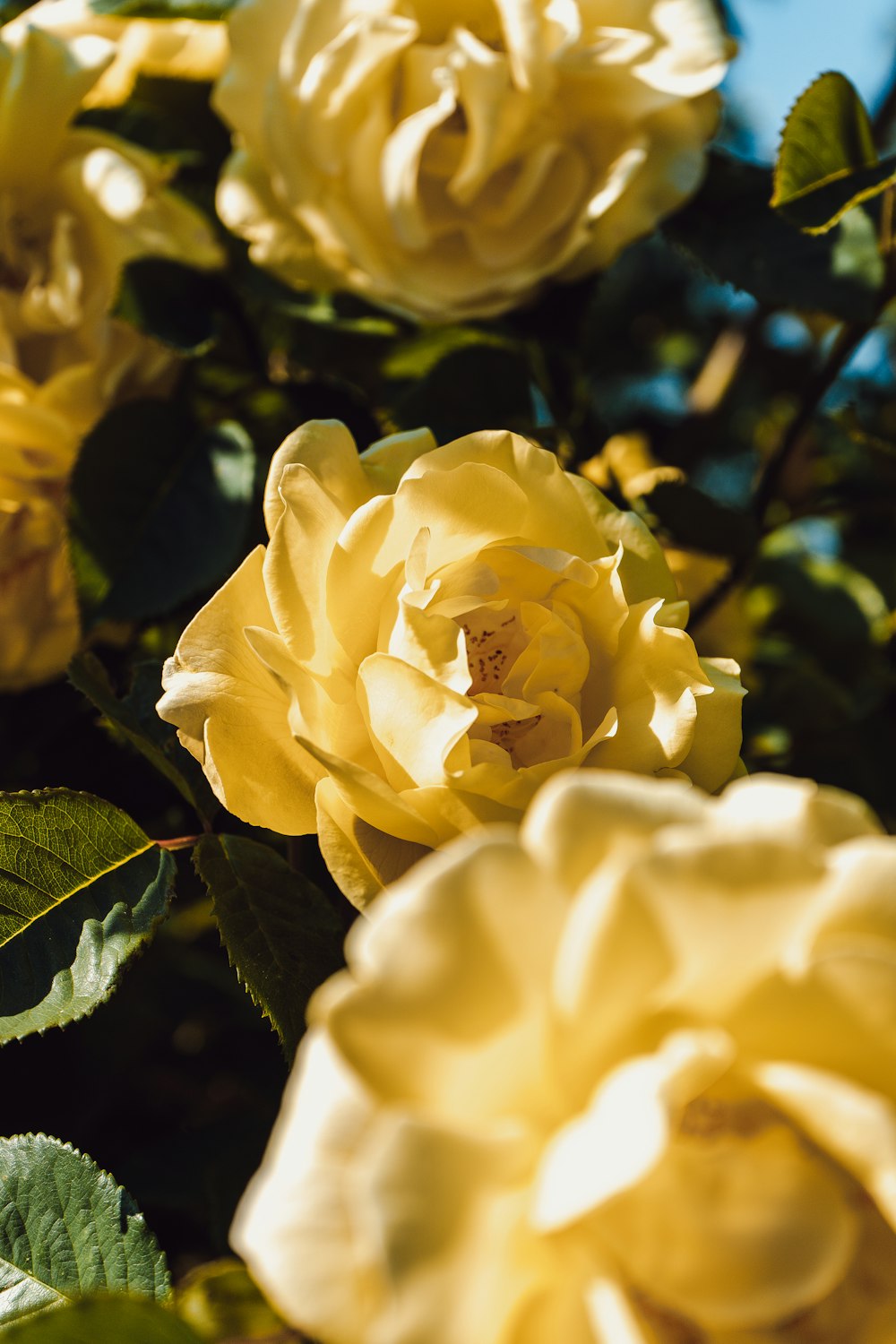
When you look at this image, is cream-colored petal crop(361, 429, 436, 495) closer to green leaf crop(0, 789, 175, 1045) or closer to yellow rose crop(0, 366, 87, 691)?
green leaf crop(0, 789, 175, 1045)

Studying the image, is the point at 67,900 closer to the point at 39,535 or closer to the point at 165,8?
the point at 39,535

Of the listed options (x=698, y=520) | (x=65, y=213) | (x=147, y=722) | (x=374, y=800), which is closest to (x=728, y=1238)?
(x=374, y=800)

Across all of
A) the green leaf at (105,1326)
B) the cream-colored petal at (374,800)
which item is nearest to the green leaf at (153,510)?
the cream-colored petal at (374,800)

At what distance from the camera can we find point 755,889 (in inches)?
14.7

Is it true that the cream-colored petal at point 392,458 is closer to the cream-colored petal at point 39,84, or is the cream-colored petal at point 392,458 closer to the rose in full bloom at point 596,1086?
the rose in full bloom at point 596,1086

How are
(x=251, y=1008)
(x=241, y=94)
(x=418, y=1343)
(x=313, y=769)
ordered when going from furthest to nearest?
(x=251, y=1008) < (x=241, y=94) < (x=313, y=769) < (x=418, y=1343)

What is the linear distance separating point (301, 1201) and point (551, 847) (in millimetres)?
138

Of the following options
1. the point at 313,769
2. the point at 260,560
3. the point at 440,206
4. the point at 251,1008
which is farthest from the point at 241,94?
the point at 251,1008

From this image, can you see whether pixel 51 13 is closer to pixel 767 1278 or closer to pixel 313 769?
pixel 313 769

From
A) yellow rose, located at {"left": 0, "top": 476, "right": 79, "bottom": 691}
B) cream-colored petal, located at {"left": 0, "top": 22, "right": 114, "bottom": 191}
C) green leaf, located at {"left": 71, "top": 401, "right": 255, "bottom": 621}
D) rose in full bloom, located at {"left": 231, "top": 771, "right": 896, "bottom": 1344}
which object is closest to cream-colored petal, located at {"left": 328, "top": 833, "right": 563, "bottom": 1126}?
rose in full bloom, located at {"left": 231, "top": 771, "right": 896, "bottom": 1344}

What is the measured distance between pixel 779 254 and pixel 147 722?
62cm

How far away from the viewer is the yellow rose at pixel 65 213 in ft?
2.98

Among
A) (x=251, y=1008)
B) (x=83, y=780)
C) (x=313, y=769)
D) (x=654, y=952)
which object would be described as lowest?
(x=251, y=1008)

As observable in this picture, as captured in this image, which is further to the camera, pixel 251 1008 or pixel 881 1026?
pixel 251 1008
